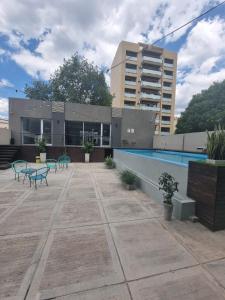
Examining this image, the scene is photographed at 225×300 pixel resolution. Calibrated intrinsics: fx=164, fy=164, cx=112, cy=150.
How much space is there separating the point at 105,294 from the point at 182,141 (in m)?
11.9

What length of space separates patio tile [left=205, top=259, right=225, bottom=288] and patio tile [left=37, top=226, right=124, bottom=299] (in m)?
1.10

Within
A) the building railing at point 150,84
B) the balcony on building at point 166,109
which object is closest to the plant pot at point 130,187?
the building railing at point 150,84

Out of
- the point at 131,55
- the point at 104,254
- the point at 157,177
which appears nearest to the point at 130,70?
the point at 131,55

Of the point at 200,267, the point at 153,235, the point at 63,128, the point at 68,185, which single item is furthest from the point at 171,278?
the point at 63,128

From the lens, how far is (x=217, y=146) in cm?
321

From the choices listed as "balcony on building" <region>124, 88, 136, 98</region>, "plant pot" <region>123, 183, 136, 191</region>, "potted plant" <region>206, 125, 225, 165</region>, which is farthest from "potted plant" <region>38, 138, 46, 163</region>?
"balcony on building" <region>124, 88, 136, 98</region>

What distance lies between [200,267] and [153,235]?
Result: 0.84m

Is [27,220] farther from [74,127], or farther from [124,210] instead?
[74,127]

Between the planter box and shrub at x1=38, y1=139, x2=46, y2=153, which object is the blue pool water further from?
shrub at x1=38, y1=139, x2=46, y2=153

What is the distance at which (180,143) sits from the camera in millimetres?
12352

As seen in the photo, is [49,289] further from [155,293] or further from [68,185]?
Result: [68,185]

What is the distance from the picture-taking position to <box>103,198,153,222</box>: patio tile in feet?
11.5

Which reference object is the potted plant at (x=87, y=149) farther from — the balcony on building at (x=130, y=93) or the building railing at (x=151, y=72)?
the building railing at (x=151, y=72)

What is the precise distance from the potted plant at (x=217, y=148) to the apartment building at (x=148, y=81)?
2935 cm
